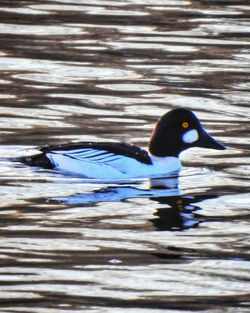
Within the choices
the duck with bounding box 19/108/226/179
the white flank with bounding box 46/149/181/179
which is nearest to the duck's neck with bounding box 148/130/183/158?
the duck with bounding box 19/108/226/179

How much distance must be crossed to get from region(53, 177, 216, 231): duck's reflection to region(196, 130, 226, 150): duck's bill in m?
0.61

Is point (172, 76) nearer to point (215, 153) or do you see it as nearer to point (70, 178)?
point (215, 153)

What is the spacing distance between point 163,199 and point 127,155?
95 cm

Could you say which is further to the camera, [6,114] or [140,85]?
[140,85]

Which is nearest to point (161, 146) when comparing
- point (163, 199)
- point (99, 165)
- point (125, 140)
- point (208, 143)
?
point (208, 143)

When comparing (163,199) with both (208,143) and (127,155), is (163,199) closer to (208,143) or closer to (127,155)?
(127,155)

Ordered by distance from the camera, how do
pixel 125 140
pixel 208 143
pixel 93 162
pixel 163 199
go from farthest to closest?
pixel 125 140
pixel 208 143
pixel 93 162
pixel 163 199

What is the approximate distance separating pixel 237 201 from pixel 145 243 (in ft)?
5.57

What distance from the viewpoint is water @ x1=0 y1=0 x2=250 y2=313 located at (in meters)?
6.79

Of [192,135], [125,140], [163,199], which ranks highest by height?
[192,135]

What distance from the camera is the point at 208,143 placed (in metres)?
10.6

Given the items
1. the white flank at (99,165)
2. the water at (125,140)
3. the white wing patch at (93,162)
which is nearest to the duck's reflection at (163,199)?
the water at (125,140)

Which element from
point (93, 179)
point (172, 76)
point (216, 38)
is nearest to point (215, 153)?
point (93, 179)

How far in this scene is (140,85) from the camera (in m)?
13.9
